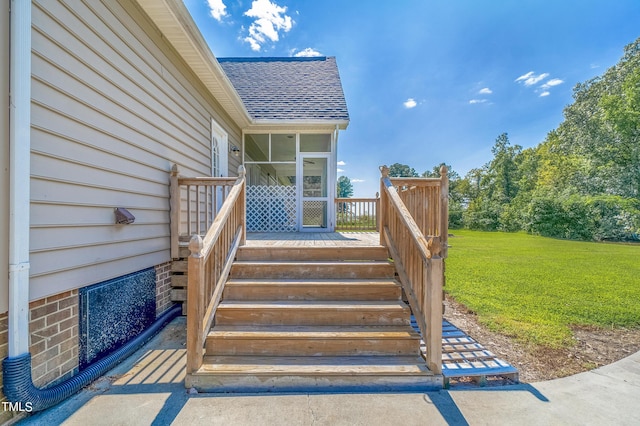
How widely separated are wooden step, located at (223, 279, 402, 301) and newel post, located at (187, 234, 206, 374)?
0.73m

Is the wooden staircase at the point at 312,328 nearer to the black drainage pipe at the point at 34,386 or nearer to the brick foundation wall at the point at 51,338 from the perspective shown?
the black drainage pipe at the point at 34,386

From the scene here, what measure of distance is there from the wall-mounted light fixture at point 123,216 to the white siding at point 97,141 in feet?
0.19

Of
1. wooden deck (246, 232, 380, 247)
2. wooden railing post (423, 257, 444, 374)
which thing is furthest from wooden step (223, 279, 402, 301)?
wooden deck (246, 232, 380, 247)

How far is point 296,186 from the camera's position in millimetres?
6688

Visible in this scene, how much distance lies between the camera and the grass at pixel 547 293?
3645 millimetres

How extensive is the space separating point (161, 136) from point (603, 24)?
21.6 meters

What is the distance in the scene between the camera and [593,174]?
17.3m

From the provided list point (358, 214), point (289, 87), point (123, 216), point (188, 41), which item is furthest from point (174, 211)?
point (289, 87)

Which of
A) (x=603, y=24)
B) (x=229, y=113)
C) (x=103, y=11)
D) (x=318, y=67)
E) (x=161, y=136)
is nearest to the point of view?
(x=103, y=11)

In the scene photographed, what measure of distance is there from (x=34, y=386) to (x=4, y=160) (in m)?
1.55

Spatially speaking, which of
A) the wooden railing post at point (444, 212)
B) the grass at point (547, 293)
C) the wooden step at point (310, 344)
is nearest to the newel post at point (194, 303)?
the wooden step at point (310, 344)

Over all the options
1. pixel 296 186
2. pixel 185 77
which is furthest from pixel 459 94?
pixel 185 77

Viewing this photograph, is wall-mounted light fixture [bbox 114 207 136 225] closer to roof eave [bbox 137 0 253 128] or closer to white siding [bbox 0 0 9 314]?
white siding [bbox 0 0 9 314]

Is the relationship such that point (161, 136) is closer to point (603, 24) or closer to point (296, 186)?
point (296, 186)
